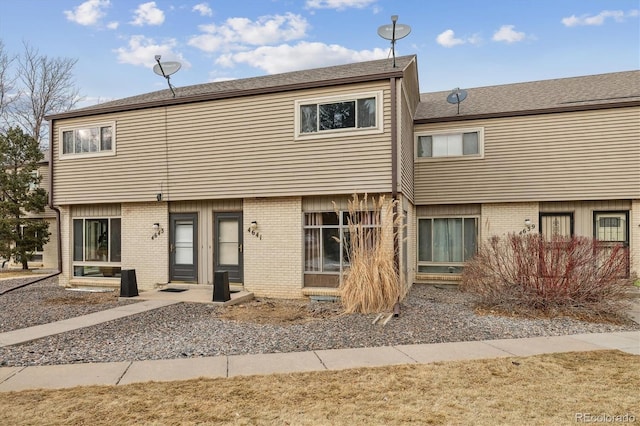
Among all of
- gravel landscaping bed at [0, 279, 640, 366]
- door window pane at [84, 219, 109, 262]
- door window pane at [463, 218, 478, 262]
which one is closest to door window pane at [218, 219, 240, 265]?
gravel landscaping bed at [0, 279, 640, 366]

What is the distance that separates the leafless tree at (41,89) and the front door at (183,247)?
2124 centimetres

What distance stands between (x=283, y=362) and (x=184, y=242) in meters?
7.03

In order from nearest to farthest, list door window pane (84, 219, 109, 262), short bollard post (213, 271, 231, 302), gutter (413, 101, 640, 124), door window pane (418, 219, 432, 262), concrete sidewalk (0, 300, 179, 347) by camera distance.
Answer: concrete sidewalk (0, 300, 179, 347), short bollard post (213, 271, 231, 302), gutter (413, 101, 640, 124), door window pane (84, 219, 109, 262), door window pane (418, 219, 432, 262)

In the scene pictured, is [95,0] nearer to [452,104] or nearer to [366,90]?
[366,90]

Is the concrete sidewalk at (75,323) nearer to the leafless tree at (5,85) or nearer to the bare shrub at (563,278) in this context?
the bare shrub at (563,278)

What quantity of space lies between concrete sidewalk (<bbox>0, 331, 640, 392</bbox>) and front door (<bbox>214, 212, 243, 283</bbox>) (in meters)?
5.48

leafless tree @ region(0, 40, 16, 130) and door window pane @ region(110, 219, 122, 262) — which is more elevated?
leafless tree @ region(0, 40, 16, 130)

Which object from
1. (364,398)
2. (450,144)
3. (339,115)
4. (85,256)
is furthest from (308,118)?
(85,256)

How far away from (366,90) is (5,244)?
16.8 meters

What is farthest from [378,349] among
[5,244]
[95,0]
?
[5,244]

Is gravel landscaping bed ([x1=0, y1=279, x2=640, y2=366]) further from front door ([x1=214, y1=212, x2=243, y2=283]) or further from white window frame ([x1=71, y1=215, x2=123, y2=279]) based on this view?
white window frame ([x1=71, y1=215, x2=123, y2=279])

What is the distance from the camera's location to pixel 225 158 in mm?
10133

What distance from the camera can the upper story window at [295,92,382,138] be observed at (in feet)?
29.3

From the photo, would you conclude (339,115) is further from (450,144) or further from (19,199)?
(19,199)
